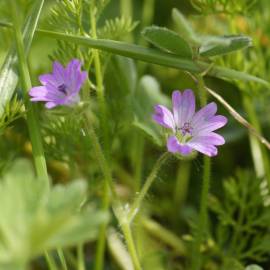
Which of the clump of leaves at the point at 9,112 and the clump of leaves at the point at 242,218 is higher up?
the clump of leaves at the point at 9,112

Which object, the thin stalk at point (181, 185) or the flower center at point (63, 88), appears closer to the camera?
the flower center at point (63, 88)

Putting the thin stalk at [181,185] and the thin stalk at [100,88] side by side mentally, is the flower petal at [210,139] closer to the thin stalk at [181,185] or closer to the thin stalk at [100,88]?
the thin stalk at [100,88]

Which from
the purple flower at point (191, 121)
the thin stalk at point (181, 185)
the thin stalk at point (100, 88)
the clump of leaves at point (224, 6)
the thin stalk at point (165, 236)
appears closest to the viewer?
the purple flower at point (191, 121)

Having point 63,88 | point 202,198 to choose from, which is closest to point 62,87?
point 63,88

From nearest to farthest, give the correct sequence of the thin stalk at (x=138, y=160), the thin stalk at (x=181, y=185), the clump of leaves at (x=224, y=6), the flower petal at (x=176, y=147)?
the flower petal at (x=176, y=147) → the clump of leaves at (x=224, y=6) → the thin stalk at (x=138, y=160) → the thin stalk at (x=181, y=185)

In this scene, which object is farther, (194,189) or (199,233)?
(194,189)

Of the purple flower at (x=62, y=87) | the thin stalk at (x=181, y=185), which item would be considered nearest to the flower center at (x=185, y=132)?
the purple flower at (x=62, y=87)

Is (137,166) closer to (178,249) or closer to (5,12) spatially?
(178,249)

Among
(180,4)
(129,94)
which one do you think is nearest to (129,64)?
(129,94)
